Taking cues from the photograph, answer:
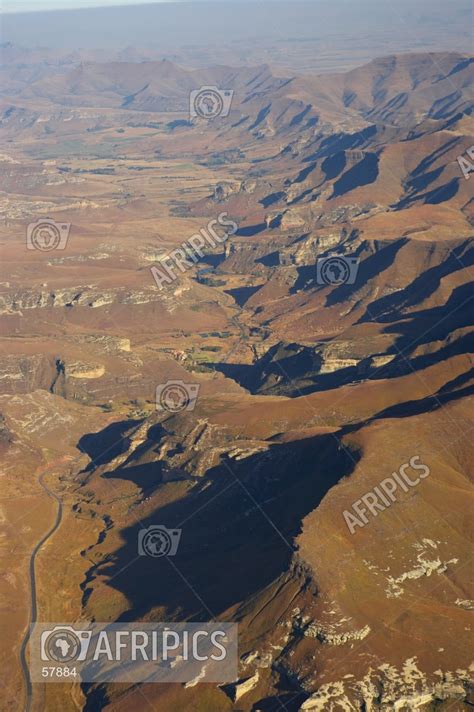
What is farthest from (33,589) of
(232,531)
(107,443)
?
(107,443)

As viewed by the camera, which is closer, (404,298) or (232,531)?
(232,531)

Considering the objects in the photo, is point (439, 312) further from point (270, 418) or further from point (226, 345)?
point (270, 418)

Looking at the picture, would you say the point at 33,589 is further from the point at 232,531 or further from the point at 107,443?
the point at 107,443

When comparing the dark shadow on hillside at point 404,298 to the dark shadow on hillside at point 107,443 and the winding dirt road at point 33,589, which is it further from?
the winding dirt road at point 33,589

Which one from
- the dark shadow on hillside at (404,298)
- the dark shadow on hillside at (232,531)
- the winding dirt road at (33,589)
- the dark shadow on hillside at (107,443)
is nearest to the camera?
the winding dirt road at (33,589)

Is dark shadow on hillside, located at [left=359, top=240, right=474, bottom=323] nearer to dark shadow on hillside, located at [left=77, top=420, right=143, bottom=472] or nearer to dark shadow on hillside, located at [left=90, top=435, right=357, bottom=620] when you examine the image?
dark shadow on hillside, located at [left=77, top=420, right=143, bottom=472]

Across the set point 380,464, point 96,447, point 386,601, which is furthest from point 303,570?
point 96,447

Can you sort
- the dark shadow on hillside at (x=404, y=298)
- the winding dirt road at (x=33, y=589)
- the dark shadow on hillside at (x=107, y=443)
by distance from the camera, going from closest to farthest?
1. the winding dirt road at (x=33, y=589)
2. the dark shadow on hillside at (x=107, y=443)
3. the dark shadow on hillside at (x=404, y=298)

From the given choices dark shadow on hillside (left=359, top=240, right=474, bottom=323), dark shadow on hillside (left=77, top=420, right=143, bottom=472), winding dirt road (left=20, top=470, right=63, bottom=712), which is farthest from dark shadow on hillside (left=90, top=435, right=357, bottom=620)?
dark shadow on hillside (left=359, top=240, right=474, bottom=323)

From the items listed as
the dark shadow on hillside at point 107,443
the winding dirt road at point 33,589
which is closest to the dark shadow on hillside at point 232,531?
the winding dirt road at point 33,589

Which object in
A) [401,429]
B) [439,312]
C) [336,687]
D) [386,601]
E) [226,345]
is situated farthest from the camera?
[226,345]

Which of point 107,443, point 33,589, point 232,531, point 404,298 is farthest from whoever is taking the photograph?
point 404,298
